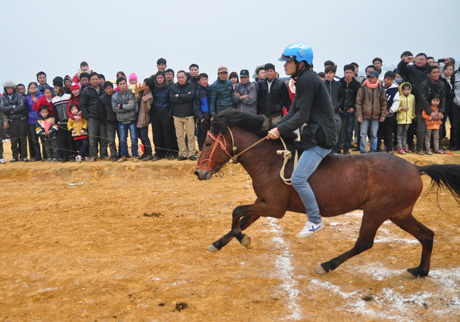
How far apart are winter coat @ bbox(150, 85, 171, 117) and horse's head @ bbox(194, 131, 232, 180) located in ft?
22.6

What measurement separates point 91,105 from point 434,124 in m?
10.1

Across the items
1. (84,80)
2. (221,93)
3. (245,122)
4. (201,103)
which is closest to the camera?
(245,122)

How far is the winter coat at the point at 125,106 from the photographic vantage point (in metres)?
11.9

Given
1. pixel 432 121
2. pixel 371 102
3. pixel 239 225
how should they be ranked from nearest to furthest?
1. pixel 239 225
2. pixel 371 102
3. pixel 432 121

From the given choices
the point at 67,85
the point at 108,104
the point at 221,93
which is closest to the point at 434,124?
the point at 221,93

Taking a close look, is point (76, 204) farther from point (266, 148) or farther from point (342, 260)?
point (342, 260)

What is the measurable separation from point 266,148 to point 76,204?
5.63 metres

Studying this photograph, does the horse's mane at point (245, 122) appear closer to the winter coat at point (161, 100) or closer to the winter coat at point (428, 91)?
the winter coat at point (161, 100)

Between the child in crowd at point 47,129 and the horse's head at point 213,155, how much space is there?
29.2 ft

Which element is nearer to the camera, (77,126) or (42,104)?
(77,126)

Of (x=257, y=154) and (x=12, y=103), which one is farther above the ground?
(x=12, y=103)

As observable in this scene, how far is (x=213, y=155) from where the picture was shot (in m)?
5.50

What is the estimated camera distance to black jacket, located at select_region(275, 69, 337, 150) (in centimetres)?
513

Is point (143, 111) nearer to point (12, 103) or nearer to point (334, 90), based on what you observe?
point (12, 103)
